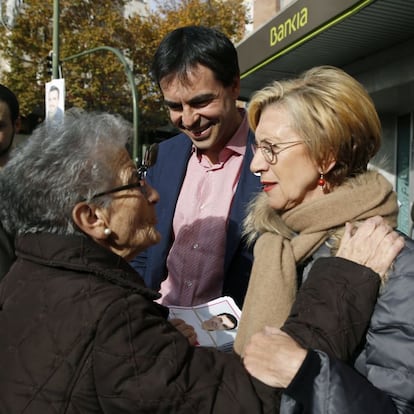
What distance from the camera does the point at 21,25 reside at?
59.8 ft

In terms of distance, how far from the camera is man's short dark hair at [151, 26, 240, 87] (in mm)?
2568

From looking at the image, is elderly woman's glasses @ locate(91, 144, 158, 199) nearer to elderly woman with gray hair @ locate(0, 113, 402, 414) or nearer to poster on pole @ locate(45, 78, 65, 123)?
elderly woman with gray hair @ locate(0, 113, 402, 414)

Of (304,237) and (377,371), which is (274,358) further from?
(304,237)

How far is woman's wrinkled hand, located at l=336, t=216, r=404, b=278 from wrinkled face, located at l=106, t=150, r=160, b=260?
0.71m

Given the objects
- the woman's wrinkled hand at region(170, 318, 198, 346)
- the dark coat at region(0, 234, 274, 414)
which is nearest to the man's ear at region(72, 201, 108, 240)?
the dark coat at region(0, 234, 274, 414)

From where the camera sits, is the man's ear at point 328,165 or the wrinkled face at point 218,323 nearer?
the man's ear at point 328,165

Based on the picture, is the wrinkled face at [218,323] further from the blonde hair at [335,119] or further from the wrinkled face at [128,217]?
the blonde hair at [335,119]

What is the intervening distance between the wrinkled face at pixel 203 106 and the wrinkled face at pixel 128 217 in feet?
2.47

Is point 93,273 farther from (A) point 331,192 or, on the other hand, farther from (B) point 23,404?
(A) point 331,192

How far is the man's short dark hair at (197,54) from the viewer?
2.57m

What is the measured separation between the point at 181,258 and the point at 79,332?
1.14 metres

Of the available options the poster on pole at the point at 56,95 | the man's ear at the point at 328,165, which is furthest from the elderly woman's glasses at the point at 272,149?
the poster on pole at the point at 56,95

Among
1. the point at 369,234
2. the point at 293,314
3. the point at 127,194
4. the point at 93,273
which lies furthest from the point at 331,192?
the point at 93,273

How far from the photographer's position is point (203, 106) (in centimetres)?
262
